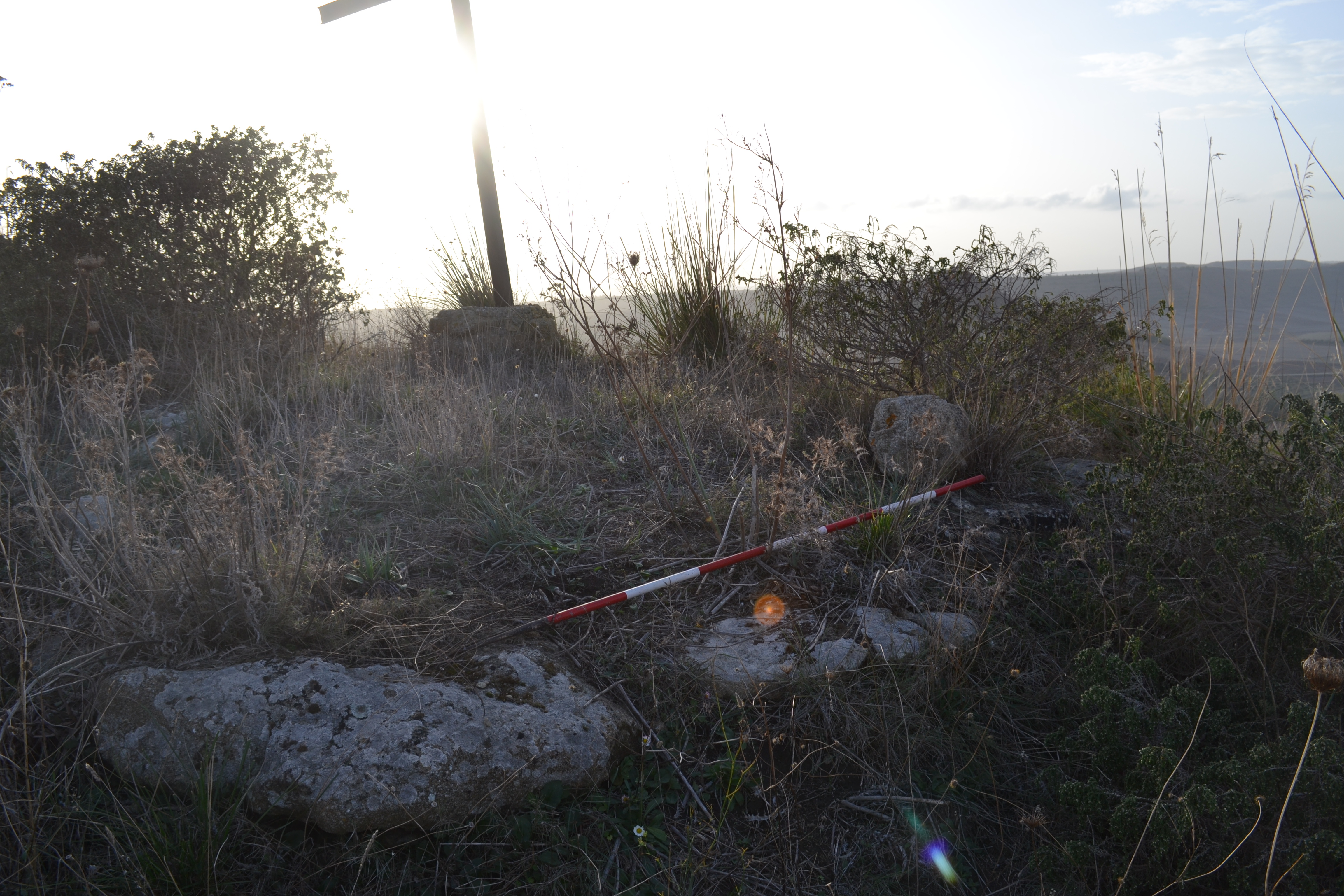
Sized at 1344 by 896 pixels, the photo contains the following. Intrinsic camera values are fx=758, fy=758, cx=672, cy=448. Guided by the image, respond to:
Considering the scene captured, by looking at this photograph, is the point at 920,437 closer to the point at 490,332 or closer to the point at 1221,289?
the point at 1221,289

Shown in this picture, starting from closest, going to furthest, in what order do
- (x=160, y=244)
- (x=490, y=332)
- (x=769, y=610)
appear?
(x=769, y=610) → (x=160, y=244) → (x=490, y=332)

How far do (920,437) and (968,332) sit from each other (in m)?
0.94

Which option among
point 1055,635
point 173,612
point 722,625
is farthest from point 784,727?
point 173,612

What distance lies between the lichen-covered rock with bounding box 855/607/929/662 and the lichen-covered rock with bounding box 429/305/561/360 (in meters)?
4.34

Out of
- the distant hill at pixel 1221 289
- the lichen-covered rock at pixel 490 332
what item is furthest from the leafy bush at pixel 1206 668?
the lichen-covered rock at pixel 490 332

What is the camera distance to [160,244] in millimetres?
5184

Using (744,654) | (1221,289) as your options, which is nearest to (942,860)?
(744,654)

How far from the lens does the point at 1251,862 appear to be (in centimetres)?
145

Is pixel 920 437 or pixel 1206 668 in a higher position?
Answer: pixel 920 437

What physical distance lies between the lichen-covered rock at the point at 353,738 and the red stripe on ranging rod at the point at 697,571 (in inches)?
11.7

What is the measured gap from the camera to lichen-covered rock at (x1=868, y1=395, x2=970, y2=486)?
3148 millimetres

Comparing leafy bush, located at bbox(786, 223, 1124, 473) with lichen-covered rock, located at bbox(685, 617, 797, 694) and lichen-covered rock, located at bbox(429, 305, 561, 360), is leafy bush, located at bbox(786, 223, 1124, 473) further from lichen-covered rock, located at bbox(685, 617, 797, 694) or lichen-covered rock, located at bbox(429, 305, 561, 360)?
lichen-covered rock, located at bbox(429, 305, 561, 360)

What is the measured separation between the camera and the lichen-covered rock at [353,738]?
1.66m

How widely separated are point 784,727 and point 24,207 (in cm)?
585
